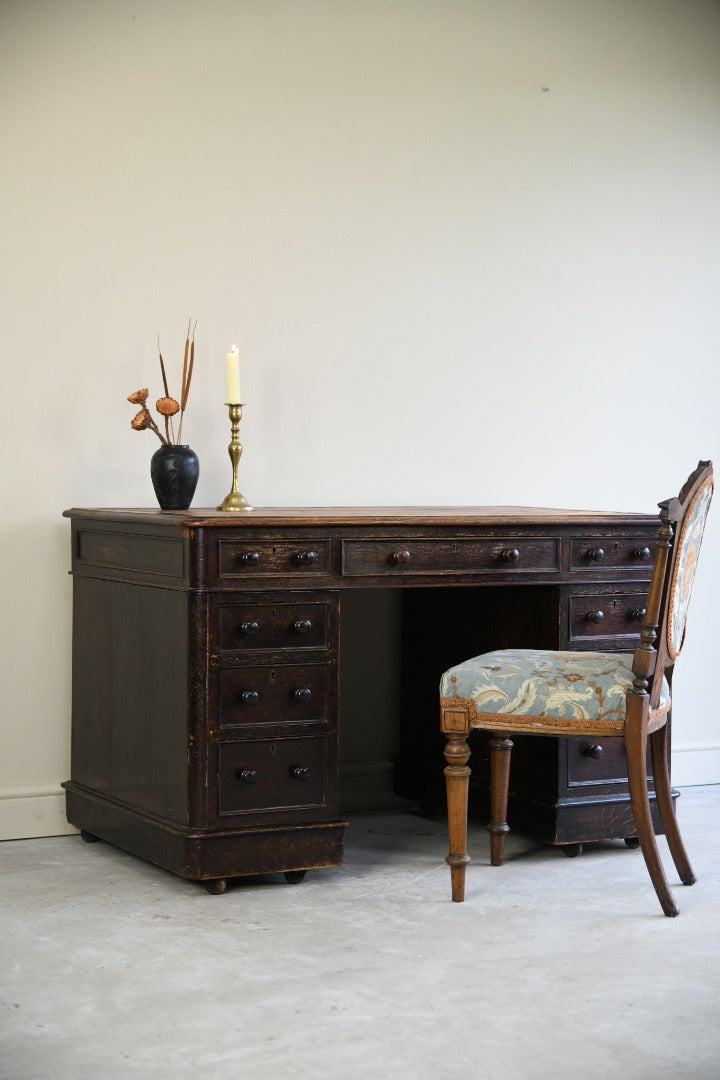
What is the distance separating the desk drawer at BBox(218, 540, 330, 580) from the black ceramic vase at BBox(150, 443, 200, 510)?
433mm

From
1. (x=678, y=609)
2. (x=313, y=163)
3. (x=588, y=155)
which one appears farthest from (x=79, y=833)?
(x=588, y=155)

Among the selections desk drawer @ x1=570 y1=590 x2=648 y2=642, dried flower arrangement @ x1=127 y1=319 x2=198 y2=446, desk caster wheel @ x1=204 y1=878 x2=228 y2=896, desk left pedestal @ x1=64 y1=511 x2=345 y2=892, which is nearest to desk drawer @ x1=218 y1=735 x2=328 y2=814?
desk left pedestal @ x1=64 y1=511 x2=345 y2=892

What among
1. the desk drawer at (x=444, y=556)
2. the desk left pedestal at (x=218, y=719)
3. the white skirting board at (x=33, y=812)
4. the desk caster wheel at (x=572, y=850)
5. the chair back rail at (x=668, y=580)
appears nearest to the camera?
the chair back rail at (x=668, y=580)

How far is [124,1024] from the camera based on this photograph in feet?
7.55

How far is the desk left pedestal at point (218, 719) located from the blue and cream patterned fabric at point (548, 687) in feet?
1.09

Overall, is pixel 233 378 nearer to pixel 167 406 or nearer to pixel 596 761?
pixel 167 406

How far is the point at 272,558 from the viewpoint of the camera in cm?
311

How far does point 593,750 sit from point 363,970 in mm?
1042

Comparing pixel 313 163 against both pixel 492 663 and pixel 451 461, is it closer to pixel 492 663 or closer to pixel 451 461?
pixel 451 461

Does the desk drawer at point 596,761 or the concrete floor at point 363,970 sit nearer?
the concrete floor at point 363,970

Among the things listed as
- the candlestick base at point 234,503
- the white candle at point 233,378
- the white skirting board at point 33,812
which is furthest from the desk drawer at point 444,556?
the white skirting board at point 33,812

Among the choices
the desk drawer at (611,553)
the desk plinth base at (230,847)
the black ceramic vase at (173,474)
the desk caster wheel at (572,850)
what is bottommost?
the desk caster wheel at (572,850)

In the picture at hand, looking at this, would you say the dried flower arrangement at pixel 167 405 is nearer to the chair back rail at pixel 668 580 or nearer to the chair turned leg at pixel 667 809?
the chair back rail at pixel 668 580

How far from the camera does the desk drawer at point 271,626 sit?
10.1 feet
